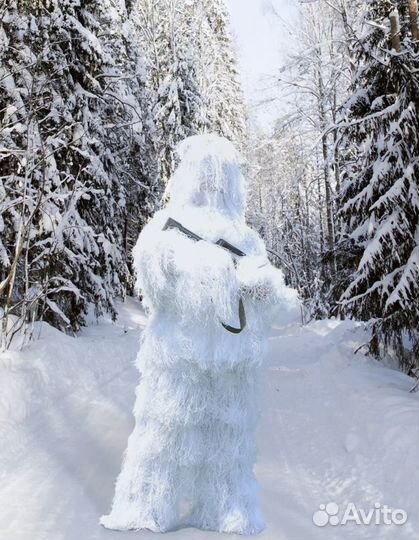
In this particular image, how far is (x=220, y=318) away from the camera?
2.79 m

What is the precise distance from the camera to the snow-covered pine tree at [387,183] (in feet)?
20.9

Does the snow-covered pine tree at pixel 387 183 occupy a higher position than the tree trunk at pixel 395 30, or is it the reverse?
the tree trunk at pixel 395 30

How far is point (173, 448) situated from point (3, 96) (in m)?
7.15

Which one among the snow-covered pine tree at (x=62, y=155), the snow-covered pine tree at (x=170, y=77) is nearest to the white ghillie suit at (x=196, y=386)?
the snow-covered pine tree at (x=62, y=155)

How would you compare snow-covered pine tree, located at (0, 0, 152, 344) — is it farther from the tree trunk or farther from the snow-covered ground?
the tree trunk

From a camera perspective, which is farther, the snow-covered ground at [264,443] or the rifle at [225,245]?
the snow-covered ground at [264,443]

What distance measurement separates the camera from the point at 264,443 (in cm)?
505

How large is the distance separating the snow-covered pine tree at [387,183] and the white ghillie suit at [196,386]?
4.03 m

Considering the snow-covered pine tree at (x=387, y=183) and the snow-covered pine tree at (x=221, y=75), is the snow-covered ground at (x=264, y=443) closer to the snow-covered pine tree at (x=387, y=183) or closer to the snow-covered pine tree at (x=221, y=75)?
the snow-covered pine tree at (x=387, y=183)

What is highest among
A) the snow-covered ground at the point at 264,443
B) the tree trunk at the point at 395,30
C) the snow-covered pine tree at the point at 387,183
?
the tree trunk at the point at 395,30

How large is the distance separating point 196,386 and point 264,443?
8.27 feet

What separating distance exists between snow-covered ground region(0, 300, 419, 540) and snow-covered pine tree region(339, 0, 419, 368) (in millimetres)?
979

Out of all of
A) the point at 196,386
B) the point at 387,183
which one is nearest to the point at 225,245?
the point at 196,386

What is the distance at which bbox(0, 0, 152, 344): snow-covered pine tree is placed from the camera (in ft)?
26.3
